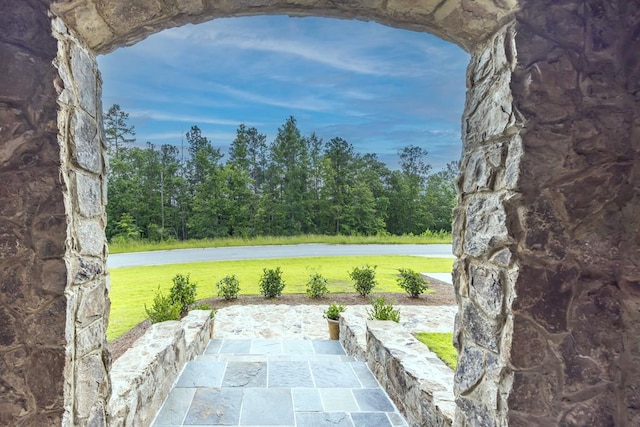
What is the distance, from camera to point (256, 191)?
61.5 feet

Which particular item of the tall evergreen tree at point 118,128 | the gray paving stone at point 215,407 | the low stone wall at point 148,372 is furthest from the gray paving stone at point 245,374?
the tall evergreen tree at point 118,128

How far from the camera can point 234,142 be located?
18875 millimetres

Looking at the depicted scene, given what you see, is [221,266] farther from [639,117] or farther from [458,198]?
[639,117]

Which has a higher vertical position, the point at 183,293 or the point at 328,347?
the point at 183,293

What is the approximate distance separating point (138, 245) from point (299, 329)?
34.5ft

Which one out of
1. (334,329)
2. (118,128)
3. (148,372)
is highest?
(118,128)

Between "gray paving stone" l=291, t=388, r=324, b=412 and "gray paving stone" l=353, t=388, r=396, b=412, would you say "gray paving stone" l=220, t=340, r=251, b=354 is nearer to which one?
"gray paving stone" l=291, t=388, r=324, b=412

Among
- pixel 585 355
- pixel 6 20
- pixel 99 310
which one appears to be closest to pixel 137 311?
pixel 99 310

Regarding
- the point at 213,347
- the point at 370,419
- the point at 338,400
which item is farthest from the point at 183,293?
the point at 370,419

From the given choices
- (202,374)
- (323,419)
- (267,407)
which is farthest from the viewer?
(202,374)

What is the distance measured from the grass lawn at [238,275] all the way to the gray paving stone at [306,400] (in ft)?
8.89

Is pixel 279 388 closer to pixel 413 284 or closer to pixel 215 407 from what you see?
pixel 215 407

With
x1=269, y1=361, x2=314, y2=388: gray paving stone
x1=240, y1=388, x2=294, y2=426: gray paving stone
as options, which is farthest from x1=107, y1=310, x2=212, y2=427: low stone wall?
x1=269, y1=361, x2=314, y2=388: gray paving stone

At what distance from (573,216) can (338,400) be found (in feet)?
6.92
